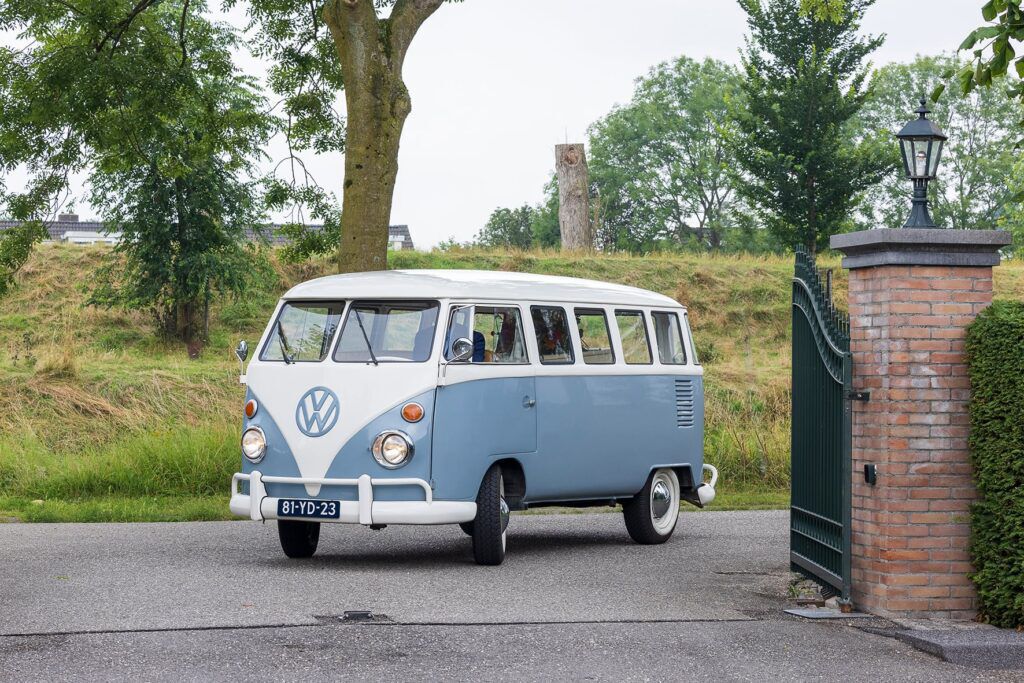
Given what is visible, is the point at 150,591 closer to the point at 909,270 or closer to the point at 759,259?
the point at 909,270

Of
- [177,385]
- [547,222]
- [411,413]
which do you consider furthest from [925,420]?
[547,222]

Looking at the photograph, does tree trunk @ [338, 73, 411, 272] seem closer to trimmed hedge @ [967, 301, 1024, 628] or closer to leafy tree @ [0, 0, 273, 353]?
leafy tree @ [0, 0, 273, 353]

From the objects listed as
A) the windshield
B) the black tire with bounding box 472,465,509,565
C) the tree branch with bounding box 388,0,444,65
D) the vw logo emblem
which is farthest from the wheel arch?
the tree branch with bounding box 388,0,444,65

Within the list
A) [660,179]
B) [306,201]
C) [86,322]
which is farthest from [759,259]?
[660,179]

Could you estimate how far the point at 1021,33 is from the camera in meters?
9.70

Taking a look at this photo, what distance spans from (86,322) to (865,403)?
2538 cm

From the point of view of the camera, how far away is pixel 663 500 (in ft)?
43.7

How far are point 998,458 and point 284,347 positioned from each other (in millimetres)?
5670

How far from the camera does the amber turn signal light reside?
1073 cm

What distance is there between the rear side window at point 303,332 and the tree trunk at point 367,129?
4.88m

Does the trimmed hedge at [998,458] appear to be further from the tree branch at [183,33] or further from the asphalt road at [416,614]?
the tree branch at [183,33]

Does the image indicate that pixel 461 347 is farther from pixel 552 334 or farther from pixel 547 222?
pixel 547 222

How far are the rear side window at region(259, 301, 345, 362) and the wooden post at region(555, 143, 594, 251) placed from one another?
26795mm

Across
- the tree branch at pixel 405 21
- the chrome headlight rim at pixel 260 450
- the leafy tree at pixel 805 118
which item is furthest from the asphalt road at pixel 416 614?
the leafy tree at pixel 805 118
